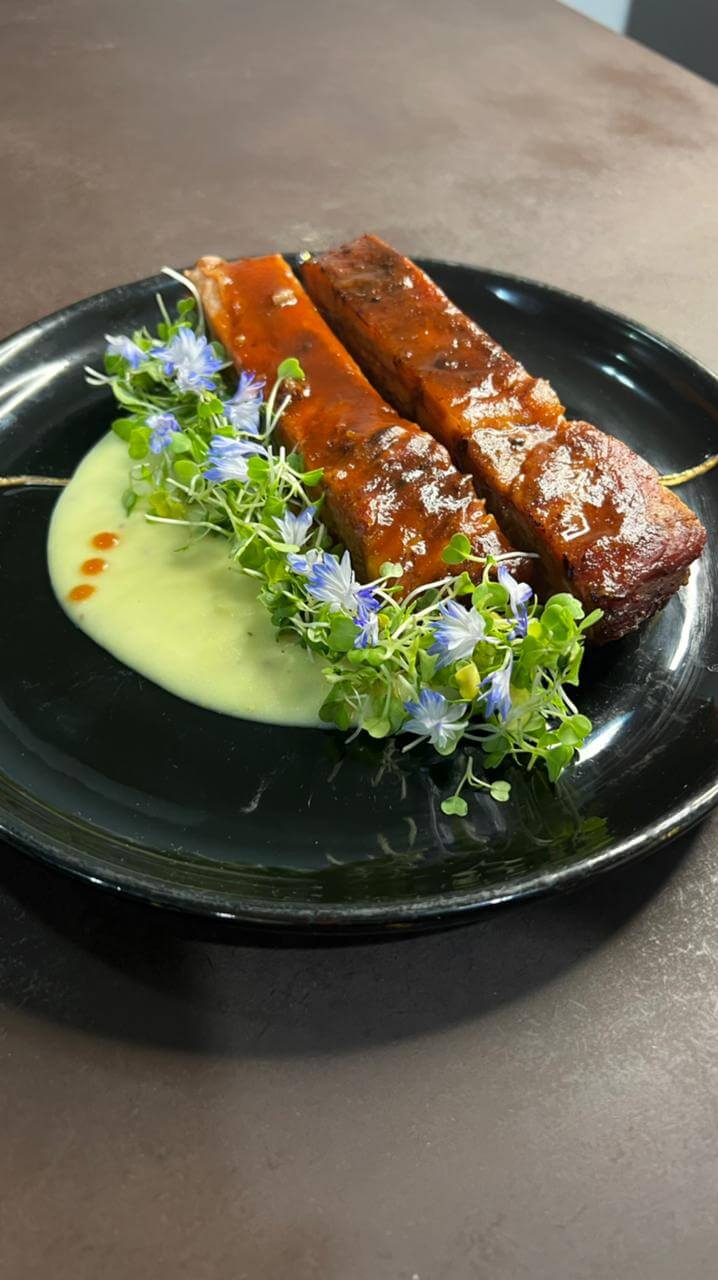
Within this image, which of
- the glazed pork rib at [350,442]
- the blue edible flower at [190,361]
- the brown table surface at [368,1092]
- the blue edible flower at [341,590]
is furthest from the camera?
the blue edible flower at [190,361]

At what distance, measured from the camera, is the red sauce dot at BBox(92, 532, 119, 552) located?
98.2 inches

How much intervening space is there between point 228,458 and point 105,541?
35 centimetres

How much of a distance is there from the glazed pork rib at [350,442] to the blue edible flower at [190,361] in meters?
→ 0.08

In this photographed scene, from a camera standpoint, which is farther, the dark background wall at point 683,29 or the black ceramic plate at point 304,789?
the dark background wall at point 683,29

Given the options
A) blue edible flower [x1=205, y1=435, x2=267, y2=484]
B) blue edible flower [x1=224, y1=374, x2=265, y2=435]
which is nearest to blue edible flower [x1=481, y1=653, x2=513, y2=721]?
blue edible flower [x1=205, y1=435, x2=267, y2=484]

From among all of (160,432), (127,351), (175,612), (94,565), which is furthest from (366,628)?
(127,351)

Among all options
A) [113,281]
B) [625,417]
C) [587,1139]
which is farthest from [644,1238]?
[113,281]

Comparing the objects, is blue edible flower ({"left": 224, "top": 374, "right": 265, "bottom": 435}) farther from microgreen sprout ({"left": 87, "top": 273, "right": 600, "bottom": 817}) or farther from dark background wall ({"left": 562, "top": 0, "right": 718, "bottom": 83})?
dark background wall ({"left": 562, "top": 0, "right": 718, "bottom": 83})

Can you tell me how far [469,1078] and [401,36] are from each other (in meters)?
4.91

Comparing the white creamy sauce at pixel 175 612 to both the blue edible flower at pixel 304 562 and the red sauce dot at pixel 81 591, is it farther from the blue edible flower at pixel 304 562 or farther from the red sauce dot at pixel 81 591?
the blue edible flower at pixel 304 562

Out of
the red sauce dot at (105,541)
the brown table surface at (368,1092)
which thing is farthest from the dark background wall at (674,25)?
the brown table surface at (368,1092)

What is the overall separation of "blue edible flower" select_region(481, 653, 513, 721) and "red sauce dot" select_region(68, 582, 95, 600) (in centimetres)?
91

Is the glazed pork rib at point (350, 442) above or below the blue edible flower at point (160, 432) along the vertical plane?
above

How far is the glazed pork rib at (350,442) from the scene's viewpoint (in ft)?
7.36
